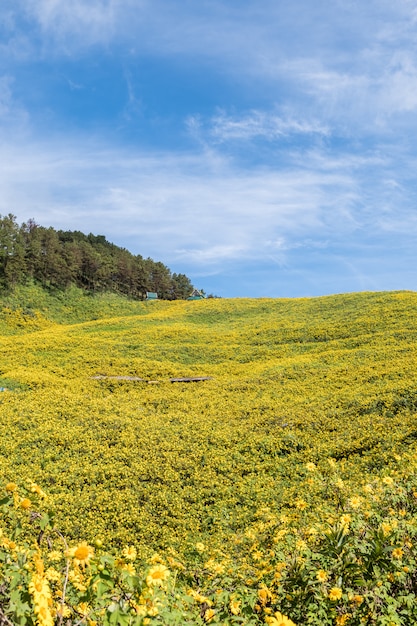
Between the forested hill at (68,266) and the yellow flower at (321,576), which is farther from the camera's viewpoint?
the forested hill at (68,266)

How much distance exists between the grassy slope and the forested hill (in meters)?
22.7

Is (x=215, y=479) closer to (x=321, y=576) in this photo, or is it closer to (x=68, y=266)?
(x=321, y=576)

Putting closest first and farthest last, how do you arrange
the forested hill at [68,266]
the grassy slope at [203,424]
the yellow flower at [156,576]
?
the yellow flower at [156,576], the grassy slope at [203,424], the forested hill at [68,266]

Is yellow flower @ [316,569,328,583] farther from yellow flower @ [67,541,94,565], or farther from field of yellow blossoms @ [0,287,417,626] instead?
yellow flower @ [67,541,94,565]

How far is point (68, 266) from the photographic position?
52.8 meters

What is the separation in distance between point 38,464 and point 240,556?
245 inches

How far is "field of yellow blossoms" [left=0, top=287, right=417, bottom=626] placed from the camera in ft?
11.2

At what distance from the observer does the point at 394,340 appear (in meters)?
21.3

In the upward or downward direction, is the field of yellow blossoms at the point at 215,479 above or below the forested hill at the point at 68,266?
below

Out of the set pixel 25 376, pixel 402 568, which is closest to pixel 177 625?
pixel 402 568

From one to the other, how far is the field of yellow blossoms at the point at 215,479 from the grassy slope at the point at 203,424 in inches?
2.3

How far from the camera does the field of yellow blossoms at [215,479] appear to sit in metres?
3.40

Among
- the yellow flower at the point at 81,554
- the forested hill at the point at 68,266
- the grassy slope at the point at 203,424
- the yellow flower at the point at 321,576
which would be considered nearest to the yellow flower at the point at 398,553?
the yellow flower at the point at 321,576

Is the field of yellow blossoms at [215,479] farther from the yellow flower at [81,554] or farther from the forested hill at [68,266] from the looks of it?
the forested hill at [68,266]
